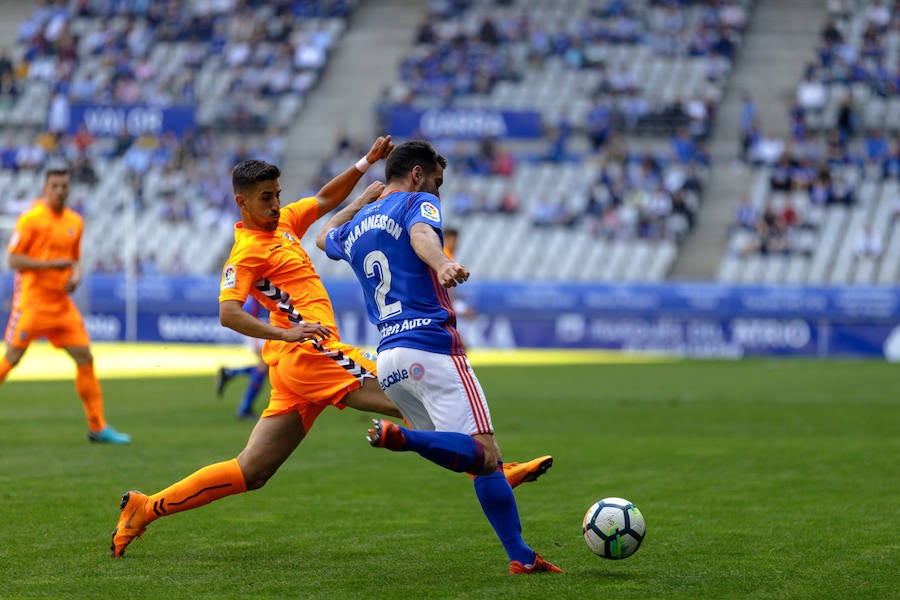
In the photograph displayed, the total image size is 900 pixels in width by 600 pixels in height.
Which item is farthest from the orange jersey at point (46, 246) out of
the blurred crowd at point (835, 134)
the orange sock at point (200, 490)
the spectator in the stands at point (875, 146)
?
the spectator in the stands at point (875, 146)

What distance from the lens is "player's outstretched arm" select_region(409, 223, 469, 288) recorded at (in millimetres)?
5625

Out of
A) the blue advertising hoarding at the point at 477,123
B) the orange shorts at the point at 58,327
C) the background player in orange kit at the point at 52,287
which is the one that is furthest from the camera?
the blue advertising hoarding at the point at 477,123

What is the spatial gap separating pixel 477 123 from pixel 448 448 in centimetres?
3121

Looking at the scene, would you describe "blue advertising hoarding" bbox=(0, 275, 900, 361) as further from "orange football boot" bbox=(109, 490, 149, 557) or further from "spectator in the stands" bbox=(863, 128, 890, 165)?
"orange football boot" bbox=(109, 490, 149, 557)

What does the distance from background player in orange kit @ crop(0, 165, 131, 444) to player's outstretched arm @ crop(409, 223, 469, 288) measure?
6658 millimetres

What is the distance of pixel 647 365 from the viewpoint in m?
25.9

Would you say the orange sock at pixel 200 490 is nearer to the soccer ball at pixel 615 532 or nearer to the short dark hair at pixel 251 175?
the short dark hair at pixel 251 175

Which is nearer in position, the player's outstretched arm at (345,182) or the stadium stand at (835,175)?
the player's outstretched arm at (345,182)

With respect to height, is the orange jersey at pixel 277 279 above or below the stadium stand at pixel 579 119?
below

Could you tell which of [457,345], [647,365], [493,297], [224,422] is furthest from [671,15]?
[457,345]

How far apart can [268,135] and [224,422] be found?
2583 cm

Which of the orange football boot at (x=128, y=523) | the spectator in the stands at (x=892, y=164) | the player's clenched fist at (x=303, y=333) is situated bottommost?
the orange football boot at (x=128, y=523)

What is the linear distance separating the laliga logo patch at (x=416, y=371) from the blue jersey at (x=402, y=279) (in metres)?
0.09

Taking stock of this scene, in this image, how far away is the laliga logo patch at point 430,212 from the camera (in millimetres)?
6064
